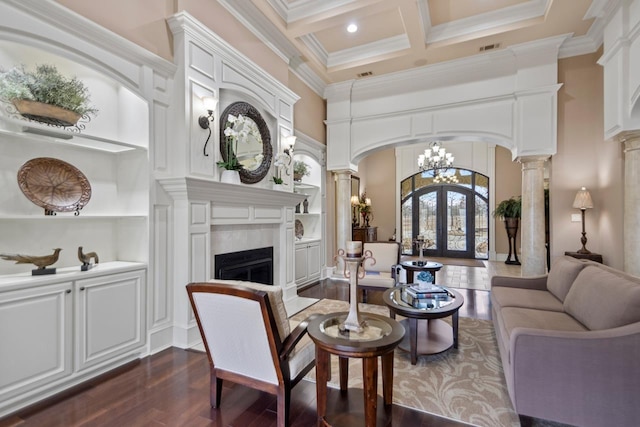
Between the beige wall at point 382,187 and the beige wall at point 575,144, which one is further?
the beige wall at point 382,187

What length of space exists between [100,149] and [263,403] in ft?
8.88

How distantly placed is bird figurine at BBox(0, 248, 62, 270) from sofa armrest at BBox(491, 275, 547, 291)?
444cm

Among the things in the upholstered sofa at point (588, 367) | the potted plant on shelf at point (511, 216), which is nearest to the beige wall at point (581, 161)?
the upholstered sofa at point (588, 367)

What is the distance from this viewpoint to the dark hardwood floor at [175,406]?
2002 mm

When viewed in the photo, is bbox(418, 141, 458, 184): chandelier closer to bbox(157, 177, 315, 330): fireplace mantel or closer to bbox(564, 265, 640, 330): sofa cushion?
bbox(157, 177, 315, 330): fireplace mantel

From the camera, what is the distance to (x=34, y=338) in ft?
7.07

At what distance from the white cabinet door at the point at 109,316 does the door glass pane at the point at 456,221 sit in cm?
955

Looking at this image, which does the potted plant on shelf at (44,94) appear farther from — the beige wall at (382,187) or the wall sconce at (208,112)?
the beige wall at (382,187)

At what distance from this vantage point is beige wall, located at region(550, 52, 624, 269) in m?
4.59

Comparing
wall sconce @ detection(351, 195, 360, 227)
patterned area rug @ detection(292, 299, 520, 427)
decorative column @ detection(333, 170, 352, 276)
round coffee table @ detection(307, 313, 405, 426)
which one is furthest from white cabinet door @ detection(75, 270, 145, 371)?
wall sconce @ detection(351, 195, 360, 227)

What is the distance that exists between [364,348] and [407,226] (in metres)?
9.49

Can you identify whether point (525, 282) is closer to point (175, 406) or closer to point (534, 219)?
point (534, 219)

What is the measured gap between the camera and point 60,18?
2279 mm

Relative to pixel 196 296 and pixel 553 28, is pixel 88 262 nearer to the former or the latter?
pixel 196 296
